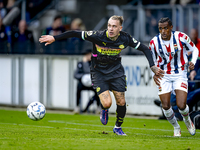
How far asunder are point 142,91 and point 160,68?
4742mm

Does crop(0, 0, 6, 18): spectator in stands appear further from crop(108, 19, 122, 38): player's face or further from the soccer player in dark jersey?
crop(108, 19, 122, 38): player's face

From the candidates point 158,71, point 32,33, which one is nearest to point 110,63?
point 158,71

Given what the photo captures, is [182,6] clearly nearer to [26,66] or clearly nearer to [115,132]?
[26,66]

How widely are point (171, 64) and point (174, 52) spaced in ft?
0.75

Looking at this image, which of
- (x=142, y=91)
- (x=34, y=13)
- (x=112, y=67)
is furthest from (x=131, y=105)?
(x=34, y=13)

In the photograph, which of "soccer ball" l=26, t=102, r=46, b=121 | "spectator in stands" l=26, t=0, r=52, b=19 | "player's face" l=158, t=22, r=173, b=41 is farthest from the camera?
"spectator in stands" l=26, t=0, r=52, b=19

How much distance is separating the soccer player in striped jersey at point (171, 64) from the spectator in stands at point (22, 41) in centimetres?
799

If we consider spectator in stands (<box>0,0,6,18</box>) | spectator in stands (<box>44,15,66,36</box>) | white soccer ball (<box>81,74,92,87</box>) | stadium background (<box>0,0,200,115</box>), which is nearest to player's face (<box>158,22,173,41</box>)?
stadium background (<box>0,0,200,115</box>)

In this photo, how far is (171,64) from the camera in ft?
→ 27.9

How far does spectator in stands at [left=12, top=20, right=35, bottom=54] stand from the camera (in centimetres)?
1585

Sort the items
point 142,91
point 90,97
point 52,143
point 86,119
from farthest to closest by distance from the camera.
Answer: point 90,97, point 142,91, point 86,119, point 52,143

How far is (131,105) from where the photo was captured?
13555 millimetres

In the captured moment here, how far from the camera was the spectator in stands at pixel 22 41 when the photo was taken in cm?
1585

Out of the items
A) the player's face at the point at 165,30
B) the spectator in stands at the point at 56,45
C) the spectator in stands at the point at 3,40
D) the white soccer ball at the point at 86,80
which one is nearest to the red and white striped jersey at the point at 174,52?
the player's face at the point at 165,30
